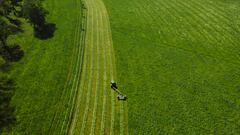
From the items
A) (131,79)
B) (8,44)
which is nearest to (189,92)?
(131,79)

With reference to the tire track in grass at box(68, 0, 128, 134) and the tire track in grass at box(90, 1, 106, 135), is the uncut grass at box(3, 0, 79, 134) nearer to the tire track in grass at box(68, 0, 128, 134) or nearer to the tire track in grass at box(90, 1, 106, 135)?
the tire track in grass at box(68, 0, 128, 134)

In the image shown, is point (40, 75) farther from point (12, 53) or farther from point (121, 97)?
point (121, 97)

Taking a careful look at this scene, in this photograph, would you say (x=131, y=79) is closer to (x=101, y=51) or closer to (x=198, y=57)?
(x=101, y=51)

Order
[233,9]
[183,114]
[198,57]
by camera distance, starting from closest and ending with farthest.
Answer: [183,114], [198,57], [233,9]

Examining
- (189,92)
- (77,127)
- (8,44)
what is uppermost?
(8,44)

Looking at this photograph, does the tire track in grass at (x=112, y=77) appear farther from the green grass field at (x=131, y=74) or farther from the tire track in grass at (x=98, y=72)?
the tire track in grass at (x=98, y=72)

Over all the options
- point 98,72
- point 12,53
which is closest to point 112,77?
Result: point 98,72

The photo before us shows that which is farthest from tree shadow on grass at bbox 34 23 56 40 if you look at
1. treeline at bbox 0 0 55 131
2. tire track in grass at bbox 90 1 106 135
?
tire track in grass at bbox 90 1 106 135
